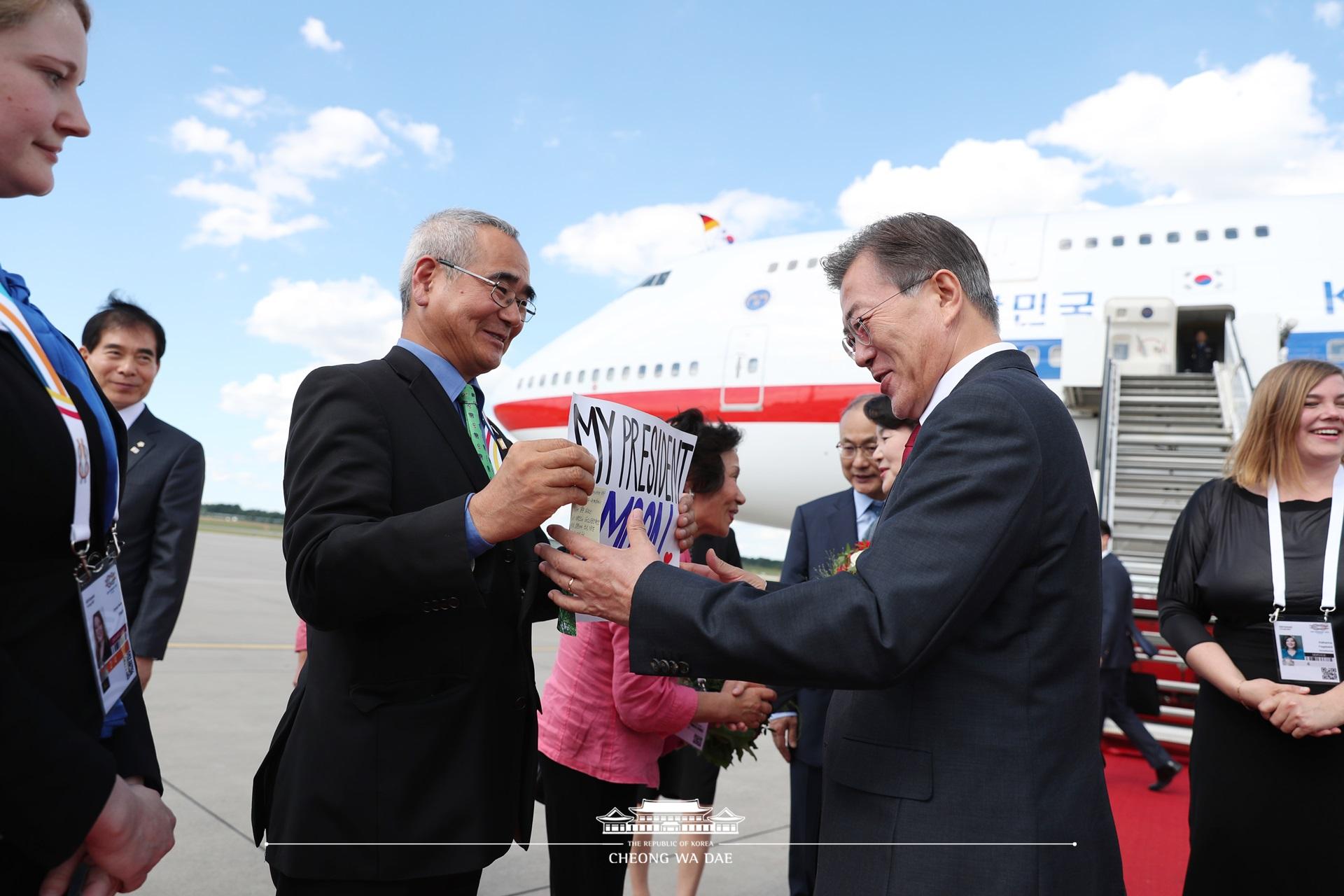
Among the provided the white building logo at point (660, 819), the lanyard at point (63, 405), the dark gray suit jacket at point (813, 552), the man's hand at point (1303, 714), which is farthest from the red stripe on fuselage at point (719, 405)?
the lanyard at point (63, 405)

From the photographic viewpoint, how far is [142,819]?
1.18m

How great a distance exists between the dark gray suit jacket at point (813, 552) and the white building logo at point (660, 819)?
414 millimetres

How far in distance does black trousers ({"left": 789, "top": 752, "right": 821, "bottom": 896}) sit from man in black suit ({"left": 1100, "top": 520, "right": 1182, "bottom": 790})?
3.04 meters

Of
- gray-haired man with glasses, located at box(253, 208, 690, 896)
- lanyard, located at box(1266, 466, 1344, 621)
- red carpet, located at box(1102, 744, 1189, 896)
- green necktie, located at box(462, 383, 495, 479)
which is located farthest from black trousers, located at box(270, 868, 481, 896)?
red carpet, located at box(1102, 744, 1189, 896)

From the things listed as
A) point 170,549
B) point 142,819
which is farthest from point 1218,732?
point 170,549

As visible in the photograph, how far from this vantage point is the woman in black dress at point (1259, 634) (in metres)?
2.32

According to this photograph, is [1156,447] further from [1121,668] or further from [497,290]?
[497,290]

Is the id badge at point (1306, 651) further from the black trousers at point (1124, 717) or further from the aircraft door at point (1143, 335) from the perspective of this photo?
the aircraft door at point (1143, 335)

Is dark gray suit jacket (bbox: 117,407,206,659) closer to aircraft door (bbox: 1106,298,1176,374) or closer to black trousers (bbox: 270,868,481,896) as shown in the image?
black trousers (bbox: 270,868,481,896)

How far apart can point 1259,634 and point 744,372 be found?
35.4ft

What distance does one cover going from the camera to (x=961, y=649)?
1.44 metres

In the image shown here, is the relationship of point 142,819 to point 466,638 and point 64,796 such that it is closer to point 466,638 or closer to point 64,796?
point 64,796

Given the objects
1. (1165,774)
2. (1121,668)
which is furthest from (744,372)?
(1165,774)

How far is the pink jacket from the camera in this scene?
95.0 inches
